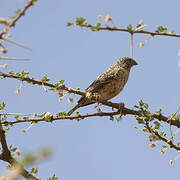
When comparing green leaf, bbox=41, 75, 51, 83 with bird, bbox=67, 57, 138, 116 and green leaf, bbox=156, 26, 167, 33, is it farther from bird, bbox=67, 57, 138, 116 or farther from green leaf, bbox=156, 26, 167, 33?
bird, bbox=67, 57, 138, 116

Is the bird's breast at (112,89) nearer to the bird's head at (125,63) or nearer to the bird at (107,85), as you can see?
the bird at (107,85)

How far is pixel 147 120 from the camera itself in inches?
142

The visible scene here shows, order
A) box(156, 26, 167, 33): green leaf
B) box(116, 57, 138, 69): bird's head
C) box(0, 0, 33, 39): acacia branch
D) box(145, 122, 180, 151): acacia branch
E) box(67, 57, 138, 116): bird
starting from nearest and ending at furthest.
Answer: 1. box(0, 0, 33, 39): acacia branch
2. box(156, 26, 167, 33): green leaf
3. box(145, 122, 180, 151): acacia branch
4. box(67, 57, 138, 116): bird
5. box(116, 57, 138, 69): bird's head

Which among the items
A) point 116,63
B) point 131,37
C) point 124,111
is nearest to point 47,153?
point 131,37

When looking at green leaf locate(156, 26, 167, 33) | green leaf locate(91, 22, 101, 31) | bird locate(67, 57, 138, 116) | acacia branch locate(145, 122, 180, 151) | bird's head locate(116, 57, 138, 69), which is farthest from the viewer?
bird's head locate(116, 57, 138, 69)

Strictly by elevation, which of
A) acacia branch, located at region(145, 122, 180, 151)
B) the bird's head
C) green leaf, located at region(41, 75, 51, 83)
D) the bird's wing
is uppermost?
green leaf, located at region(41, 75, 51, 83)

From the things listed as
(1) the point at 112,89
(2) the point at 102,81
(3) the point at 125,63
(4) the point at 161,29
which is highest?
(4) the point at 161,29

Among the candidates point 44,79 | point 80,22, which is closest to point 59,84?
point 44,79

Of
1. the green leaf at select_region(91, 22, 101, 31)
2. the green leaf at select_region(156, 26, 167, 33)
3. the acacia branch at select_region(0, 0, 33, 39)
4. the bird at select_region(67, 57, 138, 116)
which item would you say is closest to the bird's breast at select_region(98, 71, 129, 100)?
the bird at select_region(67, 57, 138, 116)

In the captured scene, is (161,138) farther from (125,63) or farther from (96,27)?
(125,63)

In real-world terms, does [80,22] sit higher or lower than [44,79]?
higher

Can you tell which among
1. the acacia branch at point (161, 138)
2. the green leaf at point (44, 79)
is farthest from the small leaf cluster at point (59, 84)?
→ the acacia branch at point (161, 138)

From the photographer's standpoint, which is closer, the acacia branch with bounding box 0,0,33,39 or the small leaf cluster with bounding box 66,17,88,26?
the acacia branch with bounding box 0,0,33,39

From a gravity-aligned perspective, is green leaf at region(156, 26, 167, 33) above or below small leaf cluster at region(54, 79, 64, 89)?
above
